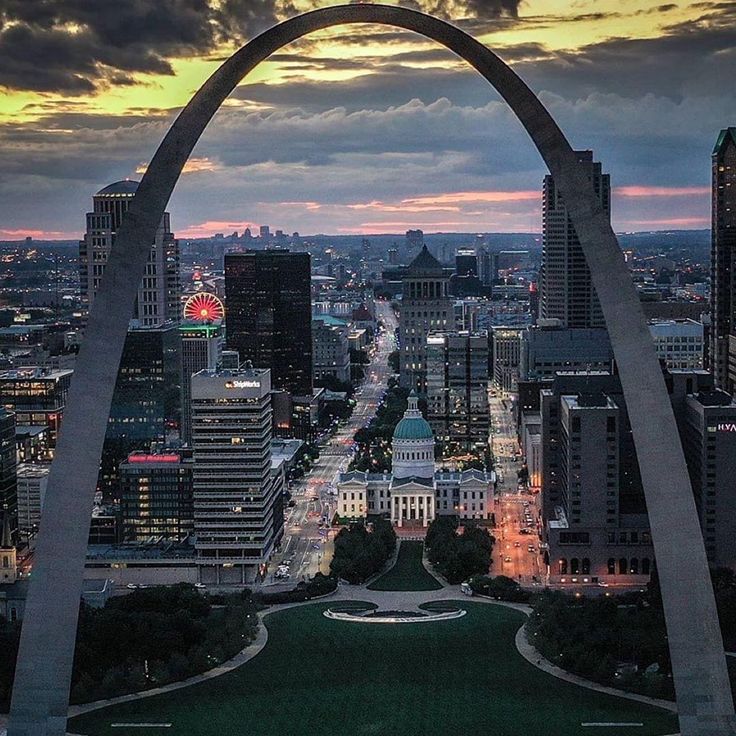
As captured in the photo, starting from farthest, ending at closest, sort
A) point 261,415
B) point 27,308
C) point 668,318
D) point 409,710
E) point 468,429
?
point 27,308 < point 668,318 < point 468,429 < point 261,415 < point 409,710

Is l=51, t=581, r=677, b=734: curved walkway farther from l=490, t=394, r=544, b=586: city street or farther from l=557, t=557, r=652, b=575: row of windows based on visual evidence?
l=557, t=557, r=652, b=575: row of windows

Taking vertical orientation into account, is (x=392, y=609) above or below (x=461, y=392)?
below

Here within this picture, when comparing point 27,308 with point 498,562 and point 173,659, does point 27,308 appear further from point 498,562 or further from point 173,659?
point 173,659

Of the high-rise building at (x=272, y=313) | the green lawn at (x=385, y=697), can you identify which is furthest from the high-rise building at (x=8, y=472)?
the high-rise building at (x=272, y=313)

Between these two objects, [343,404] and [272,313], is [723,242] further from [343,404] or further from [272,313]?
[272,313]

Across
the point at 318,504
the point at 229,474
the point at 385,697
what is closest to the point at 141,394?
the point at 318,504

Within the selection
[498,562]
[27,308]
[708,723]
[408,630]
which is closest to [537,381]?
[498,562]
